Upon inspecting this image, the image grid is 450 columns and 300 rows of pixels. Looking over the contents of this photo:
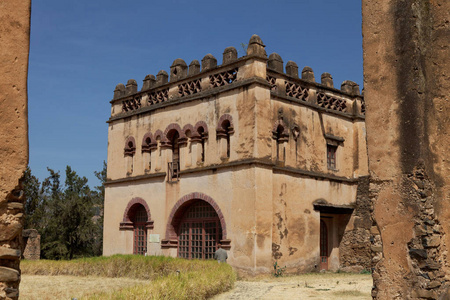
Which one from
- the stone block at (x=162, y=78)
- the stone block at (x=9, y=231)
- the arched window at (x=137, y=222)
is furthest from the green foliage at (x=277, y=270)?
the stone block at (x=9, y=231)

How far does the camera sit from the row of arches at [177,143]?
1784 cm

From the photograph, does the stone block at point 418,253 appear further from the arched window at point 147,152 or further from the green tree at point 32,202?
the green tree at point 32,202

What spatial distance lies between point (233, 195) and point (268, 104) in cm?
319

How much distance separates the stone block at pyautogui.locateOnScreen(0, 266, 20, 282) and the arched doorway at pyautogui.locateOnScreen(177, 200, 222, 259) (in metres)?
13.0

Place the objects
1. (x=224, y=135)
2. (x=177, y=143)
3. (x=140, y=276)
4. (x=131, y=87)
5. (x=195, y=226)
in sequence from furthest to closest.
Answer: (x=131, y=87) < (x=177, y=143) < (x=195, y=226) < (x=224, y=135) < (x=140, y=276)

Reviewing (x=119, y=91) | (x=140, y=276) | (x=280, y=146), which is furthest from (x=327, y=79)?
(x=140, y=276)

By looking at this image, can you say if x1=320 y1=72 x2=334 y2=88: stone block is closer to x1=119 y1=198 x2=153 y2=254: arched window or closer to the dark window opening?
the dark window opening

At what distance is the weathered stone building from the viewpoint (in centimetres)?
1684

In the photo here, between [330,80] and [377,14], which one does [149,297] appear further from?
[330,80]

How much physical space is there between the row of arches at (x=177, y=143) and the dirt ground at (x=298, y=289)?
4807 millimetres

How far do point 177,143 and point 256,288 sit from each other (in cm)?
783

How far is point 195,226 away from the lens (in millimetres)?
18828

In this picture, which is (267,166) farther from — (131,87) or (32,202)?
(32,202)

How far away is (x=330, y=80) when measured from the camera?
2036 centimetres
